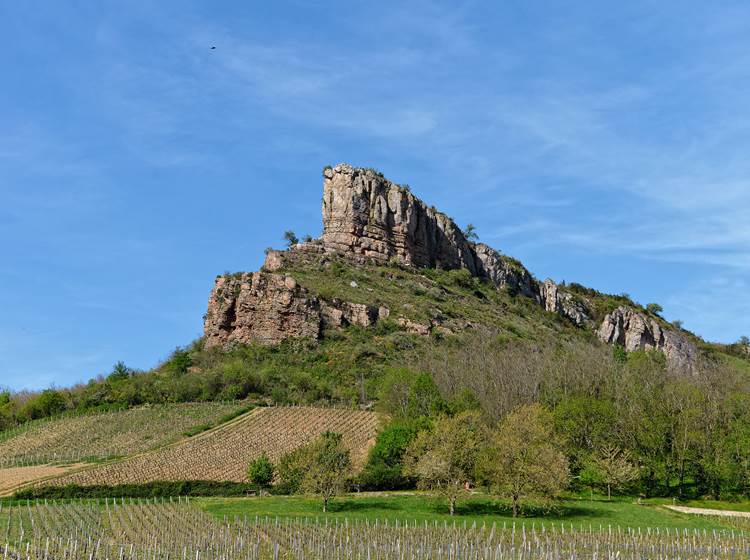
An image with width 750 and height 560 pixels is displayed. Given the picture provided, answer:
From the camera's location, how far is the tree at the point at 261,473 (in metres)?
67.0

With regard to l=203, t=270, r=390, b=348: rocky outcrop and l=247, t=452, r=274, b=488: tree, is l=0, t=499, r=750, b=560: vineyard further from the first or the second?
l=203, t=270, r=390, b=348: rocky outcrop

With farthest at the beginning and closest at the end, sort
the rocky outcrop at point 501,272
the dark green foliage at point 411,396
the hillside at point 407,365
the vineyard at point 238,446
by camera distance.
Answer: the rocky outcrop at point 501,272 < the dark green foliage at point 411,396 < the hillside at point 407,365 < the vineyard at point 238,446

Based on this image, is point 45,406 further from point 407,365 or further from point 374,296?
point 374,296

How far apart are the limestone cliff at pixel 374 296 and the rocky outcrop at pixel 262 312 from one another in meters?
0.14

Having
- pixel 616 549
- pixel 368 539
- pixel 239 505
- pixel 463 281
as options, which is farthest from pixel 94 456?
pixel 463 281

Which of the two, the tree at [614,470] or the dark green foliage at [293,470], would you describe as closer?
the dark green foliage at [293,470]

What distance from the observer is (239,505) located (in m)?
56.3

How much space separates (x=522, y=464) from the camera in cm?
5466

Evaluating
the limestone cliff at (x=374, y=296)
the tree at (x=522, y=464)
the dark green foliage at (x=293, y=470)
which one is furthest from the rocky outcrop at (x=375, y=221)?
the tree at (x=522, y=464)

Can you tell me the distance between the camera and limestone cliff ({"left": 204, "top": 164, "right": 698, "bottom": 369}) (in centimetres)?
12344

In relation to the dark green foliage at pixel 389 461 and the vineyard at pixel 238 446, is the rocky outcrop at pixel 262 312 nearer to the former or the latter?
the vineyard at pixel 238 446

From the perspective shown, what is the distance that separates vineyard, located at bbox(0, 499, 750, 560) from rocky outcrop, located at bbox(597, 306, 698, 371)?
128 metres

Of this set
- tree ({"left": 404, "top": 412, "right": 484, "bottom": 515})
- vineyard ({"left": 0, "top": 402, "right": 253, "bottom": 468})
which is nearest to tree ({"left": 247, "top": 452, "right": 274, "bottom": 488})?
tree ({"left": 404, "top": 412, "right": 484, "bottom": 515})

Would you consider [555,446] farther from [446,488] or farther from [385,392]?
[385,392]
